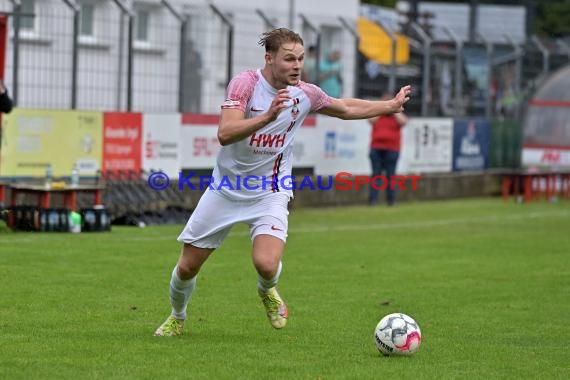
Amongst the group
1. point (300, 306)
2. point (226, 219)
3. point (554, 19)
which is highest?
point (554, 19)

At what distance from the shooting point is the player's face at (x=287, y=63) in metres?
8.91

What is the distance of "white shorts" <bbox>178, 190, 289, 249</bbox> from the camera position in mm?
9188

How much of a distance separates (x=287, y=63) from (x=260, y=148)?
1.98 ft

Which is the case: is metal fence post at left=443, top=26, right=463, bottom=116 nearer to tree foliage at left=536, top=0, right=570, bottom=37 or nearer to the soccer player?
the soccer player

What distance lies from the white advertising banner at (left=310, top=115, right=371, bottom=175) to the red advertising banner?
4742 millimetres

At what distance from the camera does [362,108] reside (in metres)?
9.56

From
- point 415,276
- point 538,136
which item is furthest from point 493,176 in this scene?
point 415,276

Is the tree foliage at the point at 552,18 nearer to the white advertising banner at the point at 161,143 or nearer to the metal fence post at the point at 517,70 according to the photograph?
the metal fence post at the point at 517,70

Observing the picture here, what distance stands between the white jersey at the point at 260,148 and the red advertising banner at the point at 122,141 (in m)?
10.9

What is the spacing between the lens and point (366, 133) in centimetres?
2623

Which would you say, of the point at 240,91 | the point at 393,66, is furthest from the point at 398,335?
the point at 393,66

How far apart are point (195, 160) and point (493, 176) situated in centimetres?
1071

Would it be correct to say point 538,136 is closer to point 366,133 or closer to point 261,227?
point 366,133

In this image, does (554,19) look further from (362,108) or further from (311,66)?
(362,108)
